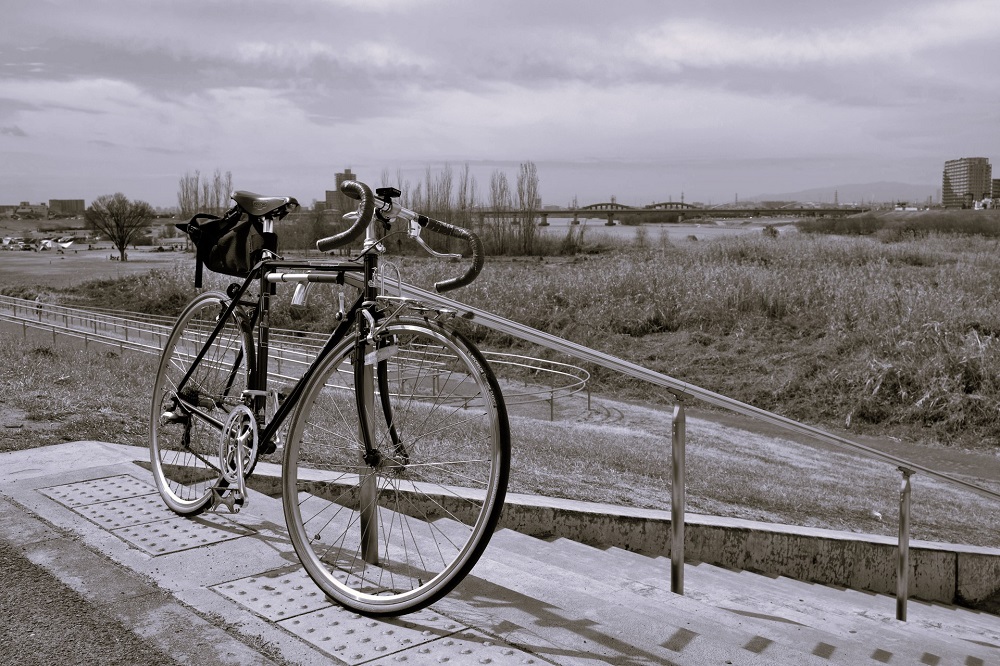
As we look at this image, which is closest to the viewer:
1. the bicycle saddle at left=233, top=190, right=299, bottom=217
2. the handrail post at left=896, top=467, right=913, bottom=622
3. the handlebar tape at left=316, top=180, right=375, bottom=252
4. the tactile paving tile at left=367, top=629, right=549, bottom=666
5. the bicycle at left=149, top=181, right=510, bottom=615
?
the tactile paving tile at left=367, top=629, right=549, bottom=666

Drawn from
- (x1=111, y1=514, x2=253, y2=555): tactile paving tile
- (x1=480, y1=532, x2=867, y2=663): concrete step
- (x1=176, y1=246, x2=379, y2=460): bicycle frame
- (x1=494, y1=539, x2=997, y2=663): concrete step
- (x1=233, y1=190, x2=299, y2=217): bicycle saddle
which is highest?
(x1=233, y1=190, x2=299, y2=217): bicycle saddle

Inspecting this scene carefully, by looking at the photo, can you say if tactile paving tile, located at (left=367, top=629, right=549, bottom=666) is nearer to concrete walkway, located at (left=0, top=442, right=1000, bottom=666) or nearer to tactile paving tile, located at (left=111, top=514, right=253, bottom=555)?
concrete walkway, located at (left=0, top=442, right=1000, bottom=666)

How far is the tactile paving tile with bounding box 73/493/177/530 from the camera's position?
344cm

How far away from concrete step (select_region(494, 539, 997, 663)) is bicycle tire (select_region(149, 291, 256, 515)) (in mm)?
1384

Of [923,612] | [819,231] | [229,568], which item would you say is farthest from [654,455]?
[819,231]

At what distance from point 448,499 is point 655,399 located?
14205 millimetres

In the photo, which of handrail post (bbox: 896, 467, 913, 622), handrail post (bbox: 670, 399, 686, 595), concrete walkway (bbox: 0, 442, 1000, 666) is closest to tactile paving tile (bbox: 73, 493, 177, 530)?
concrete walkway (bbox: 0, 442, 1000, 666)

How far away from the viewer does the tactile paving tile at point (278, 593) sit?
2.61 m

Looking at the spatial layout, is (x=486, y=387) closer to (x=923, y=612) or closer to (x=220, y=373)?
(x=220, y=373)

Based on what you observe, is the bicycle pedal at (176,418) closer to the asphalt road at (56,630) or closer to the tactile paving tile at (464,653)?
the asphalt road at (56,630)

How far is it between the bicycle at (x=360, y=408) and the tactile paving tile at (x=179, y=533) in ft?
0.23

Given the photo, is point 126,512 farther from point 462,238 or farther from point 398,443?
point 462,238

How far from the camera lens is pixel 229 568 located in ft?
9.70

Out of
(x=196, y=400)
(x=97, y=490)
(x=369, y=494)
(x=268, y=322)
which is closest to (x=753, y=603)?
(x=369, y=494)
